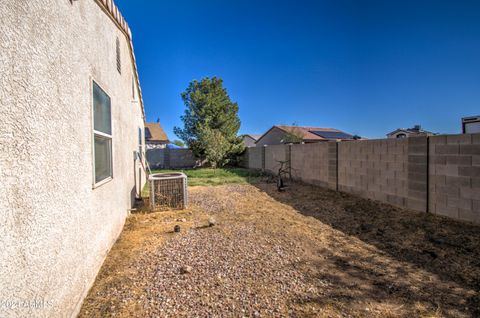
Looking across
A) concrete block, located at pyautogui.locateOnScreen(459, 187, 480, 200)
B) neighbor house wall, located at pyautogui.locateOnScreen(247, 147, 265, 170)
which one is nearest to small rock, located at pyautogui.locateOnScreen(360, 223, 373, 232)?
concrete block, located at pyautogui.locateOnScreen(459, 187, 480, 200)

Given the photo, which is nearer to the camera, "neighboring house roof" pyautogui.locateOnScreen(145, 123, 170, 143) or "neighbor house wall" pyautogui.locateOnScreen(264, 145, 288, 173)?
"neighbor house wall" pyautogui.locateOnScreen(264, 145, 288, 173)

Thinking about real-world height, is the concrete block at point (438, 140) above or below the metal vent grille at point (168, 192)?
above

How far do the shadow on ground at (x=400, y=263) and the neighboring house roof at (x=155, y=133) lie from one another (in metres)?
22.6

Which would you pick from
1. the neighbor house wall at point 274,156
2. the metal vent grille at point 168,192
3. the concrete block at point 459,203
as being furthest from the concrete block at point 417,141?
the neighbor house wall at point 274,156

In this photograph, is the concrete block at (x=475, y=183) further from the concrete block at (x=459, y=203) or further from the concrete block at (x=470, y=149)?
the concrete block at (x=470, y=149)

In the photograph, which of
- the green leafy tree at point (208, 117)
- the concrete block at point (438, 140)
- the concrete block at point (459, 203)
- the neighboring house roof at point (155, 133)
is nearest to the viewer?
the concrete block at point (459, 203)

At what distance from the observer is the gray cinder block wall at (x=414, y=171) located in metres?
4.17

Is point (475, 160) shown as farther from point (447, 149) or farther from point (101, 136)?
point (101, 136)

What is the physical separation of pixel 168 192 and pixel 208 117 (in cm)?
1412

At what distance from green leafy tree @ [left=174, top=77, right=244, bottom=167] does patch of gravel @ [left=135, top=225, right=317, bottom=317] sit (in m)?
15.4

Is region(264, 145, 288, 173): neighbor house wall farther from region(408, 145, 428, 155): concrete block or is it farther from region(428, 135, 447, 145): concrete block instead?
region(428, 135, 447, 145): concrete block

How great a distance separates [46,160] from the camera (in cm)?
157

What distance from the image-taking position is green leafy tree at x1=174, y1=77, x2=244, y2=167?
19.4 m

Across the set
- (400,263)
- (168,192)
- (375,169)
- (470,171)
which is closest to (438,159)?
(470,171)
